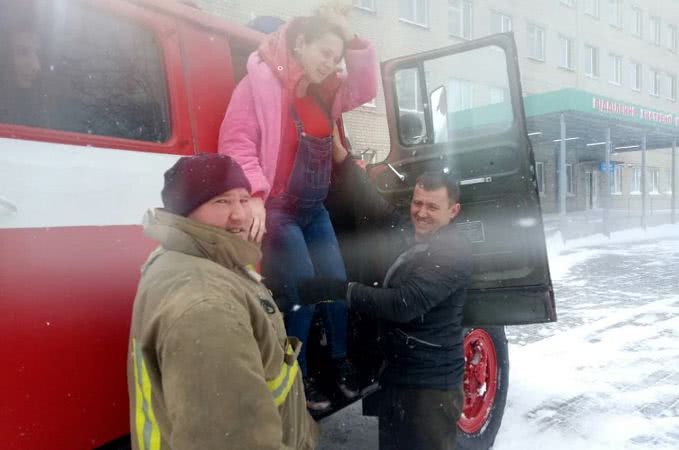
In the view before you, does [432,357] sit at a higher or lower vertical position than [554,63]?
lower

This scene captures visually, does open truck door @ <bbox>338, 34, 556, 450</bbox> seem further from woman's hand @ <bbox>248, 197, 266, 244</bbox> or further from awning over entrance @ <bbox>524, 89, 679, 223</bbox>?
awning over entrance @ <bbox>524, 89, 679, 223</bbox>

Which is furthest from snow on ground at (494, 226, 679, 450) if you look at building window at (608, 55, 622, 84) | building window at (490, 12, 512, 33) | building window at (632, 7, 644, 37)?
building window at (632, 7, 644, 37)

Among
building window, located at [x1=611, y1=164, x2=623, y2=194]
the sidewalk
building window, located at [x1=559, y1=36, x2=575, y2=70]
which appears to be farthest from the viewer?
building window, located at [x1=611, y1=164, x2=623, y2=194]

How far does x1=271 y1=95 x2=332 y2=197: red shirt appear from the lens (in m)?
2.37

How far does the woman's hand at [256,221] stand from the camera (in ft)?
6.23

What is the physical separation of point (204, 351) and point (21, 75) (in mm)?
1094

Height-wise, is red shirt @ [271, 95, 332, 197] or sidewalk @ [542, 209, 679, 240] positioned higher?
red shirt @ [271, 95, 332, 197]

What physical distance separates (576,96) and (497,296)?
1436cm

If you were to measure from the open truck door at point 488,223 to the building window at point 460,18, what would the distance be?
59.2ft

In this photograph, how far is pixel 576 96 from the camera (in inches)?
613

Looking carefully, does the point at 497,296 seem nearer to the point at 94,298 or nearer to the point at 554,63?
the point at 94,298

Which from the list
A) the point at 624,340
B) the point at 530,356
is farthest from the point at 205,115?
the point at 624,340

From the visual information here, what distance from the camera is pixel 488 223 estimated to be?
3078 mm

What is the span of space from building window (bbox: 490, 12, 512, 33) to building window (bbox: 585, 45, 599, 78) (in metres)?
6.86
